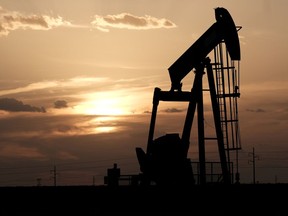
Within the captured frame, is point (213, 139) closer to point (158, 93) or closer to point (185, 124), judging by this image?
point (185, 124)

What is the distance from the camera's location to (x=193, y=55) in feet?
68.8

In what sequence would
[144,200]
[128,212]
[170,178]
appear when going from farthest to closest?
[170,178]
[144,200]
[128,212]

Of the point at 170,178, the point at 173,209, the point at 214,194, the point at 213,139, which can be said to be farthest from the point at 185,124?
the point at 173,209

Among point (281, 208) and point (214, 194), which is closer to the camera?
point (281, 208)

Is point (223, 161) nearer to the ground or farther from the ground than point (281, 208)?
farther from the ground

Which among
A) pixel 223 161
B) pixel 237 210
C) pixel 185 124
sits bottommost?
pixel 237 210

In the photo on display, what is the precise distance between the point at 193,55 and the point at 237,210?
8.77 metres

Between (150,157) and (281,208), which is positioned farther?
(150,157)

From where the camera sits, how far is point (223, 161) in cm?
2055

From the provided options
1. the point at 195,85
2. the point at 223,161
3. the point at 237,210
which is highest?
the point at 195,85

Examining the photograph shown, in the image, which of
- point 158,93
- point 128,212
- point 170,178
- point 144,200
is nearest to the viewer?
point 128,212

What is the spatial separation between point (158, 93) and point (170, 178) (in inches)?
131

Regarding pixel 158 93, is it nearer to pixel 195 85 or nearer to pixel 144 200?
pixel 195 85

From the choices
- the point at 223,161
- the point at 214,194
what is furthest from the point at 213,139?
the point at 214,194
